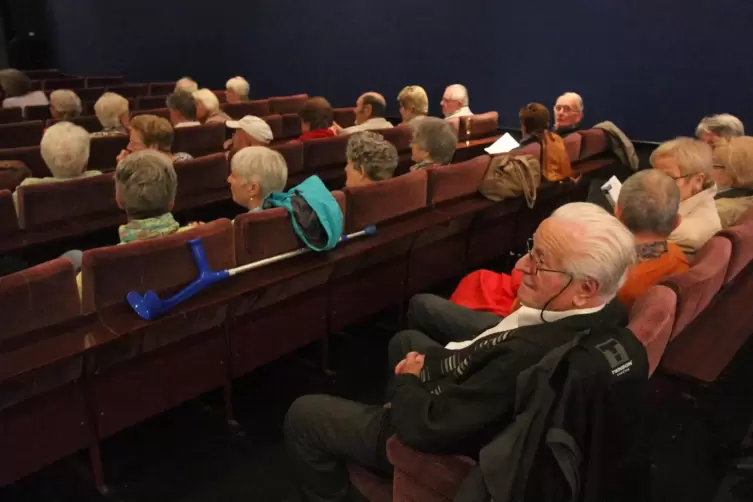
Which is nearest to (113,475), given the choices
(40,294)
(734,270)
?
(40,294)

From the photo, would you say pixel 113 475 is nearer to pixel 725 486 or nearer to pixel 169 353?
pixel 169 353

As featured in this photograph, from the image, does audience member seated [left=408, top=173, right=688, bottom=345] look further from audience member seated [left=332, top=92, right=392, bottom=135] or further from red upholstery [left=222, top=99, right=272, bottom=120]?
red upholstery [left=222, top=99, right=272, bottom=120]

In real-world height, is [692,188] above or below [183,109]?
below

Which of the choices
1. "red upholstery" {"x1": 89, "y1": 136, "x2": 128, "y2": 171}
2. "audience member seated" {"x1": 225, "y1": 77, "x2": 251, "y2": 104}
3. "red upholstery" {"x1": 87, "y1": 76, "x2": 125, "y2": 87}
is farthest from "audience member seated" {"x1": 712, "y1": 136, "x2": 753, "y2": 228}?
"red upholstery" {"x1": 87, "y1": 76, "x2": 125, "y2": 87}

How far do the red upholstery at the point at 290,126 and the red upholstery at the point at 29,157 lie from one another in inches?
87.0

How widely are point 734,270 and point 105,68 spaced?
11.5 metres

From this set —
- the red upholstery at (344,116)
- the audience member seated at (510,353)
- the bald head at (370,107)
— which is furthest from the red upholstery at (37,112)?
the audience member seated at (510,353)

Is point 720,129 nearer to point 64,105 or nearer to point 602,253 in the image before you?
point 602,253

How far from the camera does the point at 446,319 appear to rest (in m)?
2.21

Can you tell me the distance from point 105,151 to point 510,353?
3.53m

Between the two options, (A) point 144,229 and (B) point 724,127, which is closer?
(A) point 144,229

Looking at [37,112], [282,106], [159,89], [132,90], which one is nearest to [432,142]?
[282,106]

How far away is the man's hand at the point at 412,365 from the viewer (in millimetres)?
1693

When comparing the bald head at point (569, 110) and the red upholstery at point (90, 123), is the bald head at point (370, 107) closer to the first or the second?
the bald head at point (569, 110)
